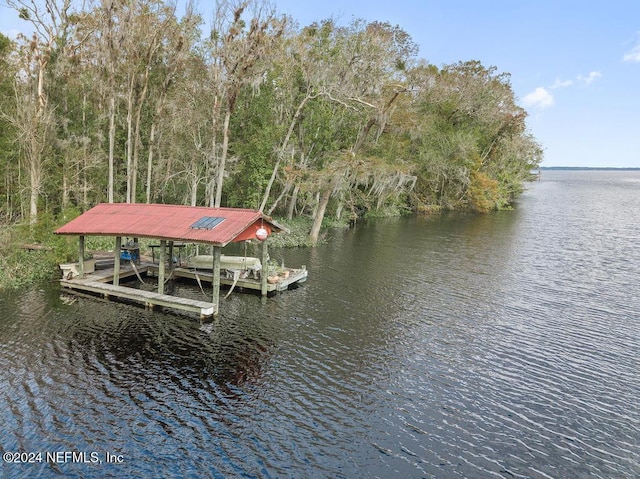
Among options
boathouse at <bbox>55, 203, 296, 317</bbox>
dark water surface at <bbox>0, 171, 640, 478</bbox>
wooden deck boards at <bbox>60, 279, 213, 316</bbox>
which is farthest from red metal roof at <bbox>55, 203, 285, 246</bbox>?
dark water surface at <bbox>0, 171, 640, 478</bbox>

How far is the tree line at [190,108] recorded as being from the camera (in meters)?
29.9

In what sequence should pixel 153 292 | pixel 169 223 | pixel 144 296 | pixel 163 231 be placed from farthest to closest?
pixel 153 292 → pixel 169 223 → pixel 163 231 → pixel 144 296

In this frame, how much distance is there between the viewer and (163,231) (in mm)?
20938

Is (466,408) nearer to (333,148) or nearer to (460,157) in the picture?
(333,148)

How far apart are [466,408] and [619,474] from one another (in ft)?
12.8

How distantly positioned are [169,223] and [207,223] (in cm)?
230

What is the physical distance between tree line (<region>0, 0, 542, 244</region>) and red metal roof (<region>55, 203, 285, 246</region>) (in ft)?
24.4

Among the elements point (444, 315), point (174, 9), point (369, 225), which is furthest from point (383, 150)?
point (444, 315)

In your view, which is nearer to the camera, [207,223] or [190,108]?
[207,223]

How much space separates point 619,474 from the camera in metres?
10.5

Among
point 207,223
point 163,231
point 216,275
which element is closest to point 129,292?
point 163,231

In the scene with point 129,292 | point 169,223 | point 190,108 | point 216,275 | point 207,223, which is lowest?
point 129,292

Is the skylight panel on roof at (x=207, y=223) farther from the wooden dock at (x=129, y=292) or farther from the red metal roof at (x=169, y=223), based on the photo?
the wooden dock at (x=129, y=292)

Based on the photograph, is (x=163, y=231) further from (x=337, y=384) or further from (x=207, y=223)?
(x=337, y=384)
